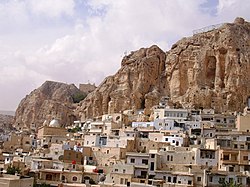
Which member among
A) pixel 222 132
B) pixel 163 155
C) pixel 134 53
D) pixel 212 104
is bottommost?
pixel 163 155

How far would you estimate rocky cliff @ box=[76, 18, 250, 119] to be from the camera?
5853cm

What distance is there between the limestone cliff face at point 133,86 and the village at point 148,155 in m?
9.04

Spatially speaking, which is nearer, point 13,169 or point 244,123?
point 13,169

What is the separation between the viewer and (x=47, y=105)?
78.5 meters

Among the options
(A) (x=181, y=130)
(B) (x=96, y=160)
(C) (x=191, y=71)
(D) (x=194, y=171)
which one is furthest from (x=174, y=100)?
(D) (x=194, y=171)

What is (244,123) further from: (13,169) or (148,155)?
(13,169)

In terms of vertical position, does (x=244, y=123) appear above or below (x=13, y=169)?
above

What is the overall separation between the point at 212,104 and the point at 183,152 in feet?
69.5

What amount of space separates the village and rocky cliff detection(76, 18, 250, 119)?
5.19m

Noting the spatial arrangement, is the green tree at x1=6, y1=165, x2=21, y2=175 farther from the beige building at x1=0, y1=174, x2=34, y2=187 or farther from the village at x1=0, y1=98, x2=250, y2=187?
the beige building at x1=0, y1=174, x2=34, y2=187

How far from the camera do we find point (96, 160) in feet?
136

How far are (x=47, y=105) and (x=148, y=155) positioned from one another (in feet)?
146

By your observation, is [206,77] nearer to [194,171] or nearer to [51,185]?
[194,171]

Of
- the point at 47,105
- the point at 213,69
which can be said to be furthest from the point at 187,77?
the point at 47,105
